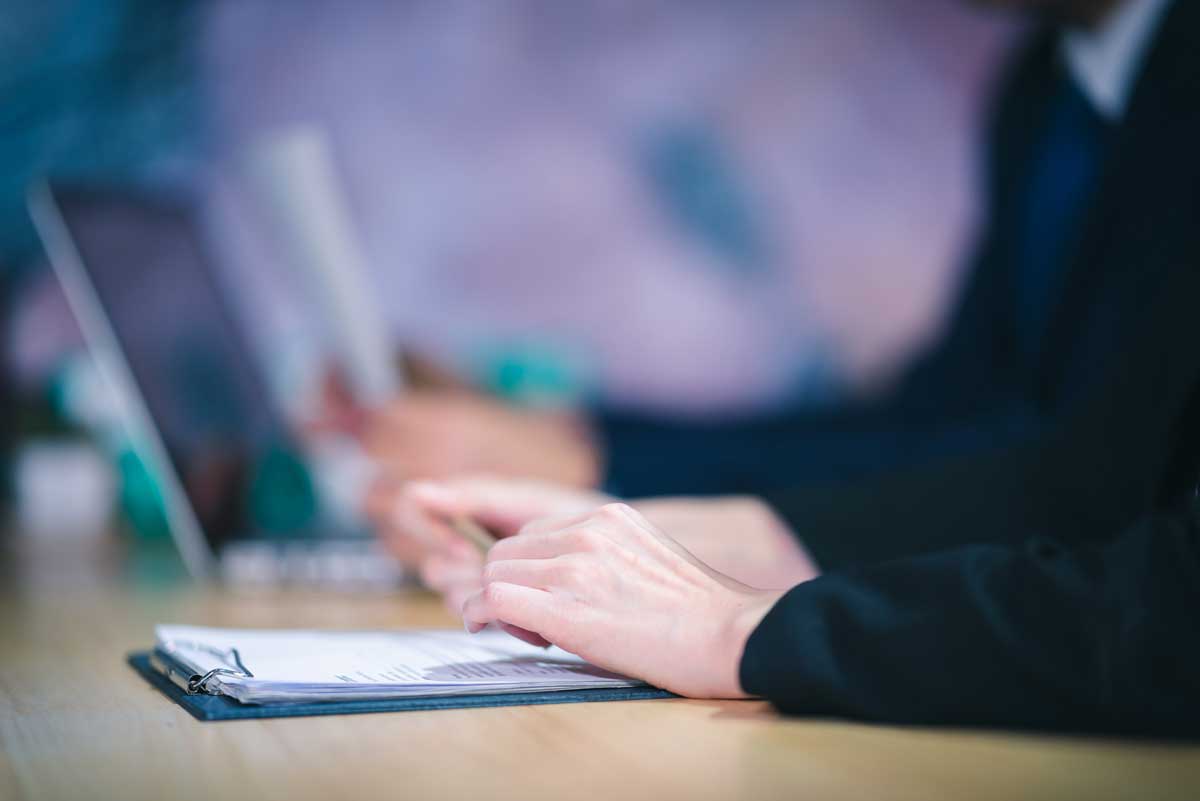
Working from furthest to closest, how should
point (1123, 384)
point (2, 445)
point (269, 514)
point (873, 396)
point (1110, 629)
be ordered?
point (873, 396) < point (2, 445) < point (269, 514) < point (1123, 384) < point (1110, 629)

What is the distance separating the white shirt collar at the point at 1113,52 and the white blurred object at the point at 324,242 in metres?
1.02

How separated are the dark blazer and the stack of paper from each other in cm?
14

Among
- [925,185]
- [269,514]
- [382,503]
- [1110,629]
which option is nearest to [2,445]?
[269,514]

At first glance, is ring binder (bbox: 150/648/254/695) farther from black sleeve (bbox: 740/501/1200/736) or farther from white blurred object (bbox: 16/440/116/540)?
white blurred object (bbox: 16/440/116/540)

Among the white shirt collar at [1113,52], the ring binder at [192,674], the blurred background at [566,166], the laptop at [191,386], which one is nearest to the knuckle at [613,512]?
the ring binder at [192,674]

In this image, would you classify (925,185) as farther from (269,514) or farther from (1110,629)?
(1110,629)

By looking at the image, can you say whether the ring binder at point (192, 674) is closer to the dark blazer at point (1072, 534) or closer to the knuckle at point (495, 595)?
the knuckle at point (495, 595)

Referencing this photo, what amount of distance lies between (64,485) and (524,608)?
1675mm

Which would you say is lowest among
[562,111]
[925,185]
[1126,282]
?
[1126,282]

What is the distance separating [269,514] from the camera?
1.53m

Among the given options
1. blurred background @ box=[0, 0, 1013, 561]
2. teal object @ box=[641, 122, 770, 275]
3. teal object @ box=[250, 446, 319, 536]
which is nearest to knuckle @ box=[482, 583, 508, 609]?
teal object @ box=[250, 446, 319, 536]

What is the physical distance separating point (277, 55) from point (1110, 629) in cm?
204

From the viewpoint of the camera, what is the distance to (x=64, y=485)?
79.7 inches

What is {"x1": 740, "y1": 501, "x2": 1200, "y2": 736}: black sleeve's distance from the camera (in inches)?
20.0
